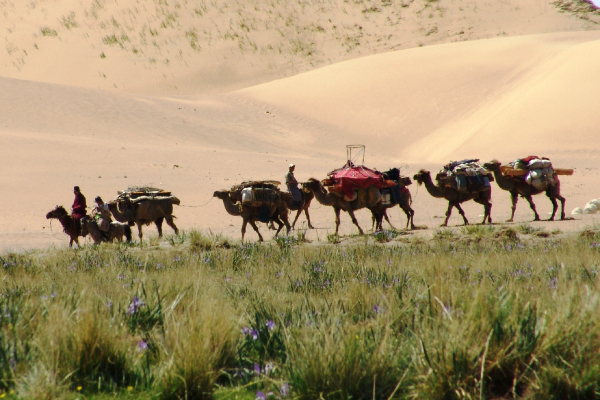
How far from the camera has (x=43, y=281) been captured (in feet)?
25.7

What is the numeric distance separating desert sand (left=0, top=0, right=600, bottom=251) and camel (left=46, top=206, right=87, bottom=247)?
2.65m

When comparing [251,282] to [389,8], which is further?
[389,8]

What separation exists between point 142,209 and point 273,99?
40.2 m

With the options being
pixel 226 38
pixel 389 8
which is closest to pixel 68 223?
pixel 226 38

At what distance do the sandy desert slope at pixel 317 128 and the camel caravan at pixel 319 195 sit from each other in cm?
211

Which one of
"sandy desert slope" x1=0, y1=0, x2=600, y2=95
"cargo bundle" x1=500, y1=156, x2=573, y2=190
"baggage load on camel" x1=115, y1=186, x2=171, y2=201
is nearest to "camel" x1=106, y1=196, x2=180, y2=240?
"baggage load on camel" x1=115, y1=186, x2=171, y2=201

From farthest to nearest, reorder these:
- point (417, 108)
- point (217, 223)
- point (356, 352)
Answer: point (417, 108) → point (217, 223) → point (356, 352)

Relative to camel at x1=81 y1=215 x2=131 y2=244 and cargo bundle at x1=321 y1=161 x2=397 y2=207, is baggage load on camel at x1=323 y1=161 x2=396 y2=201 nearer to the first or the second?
cargo bundle at x1=321 y1=161 x2=397 y2=207

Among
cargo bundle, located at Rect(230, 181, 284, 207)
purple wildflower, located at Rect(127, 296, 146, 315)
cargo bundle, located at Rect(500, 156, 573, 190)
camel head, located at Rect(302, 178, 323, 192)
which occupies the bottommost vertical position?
purple wildflower, located at Rect(127, 296, 146, 315)

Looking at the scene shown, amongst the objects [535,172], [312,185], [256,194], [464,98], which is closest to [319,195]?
[312,185]

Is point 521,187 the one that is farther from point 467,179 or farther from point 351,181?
point 351,181

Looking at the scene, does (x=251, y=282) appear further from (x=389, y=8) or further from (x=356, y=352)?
(x=389, y=8)

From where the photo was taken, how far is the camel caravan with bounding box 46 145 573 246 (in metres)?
14.4

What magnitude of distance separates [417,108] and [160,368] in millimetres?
Answer: 47945
